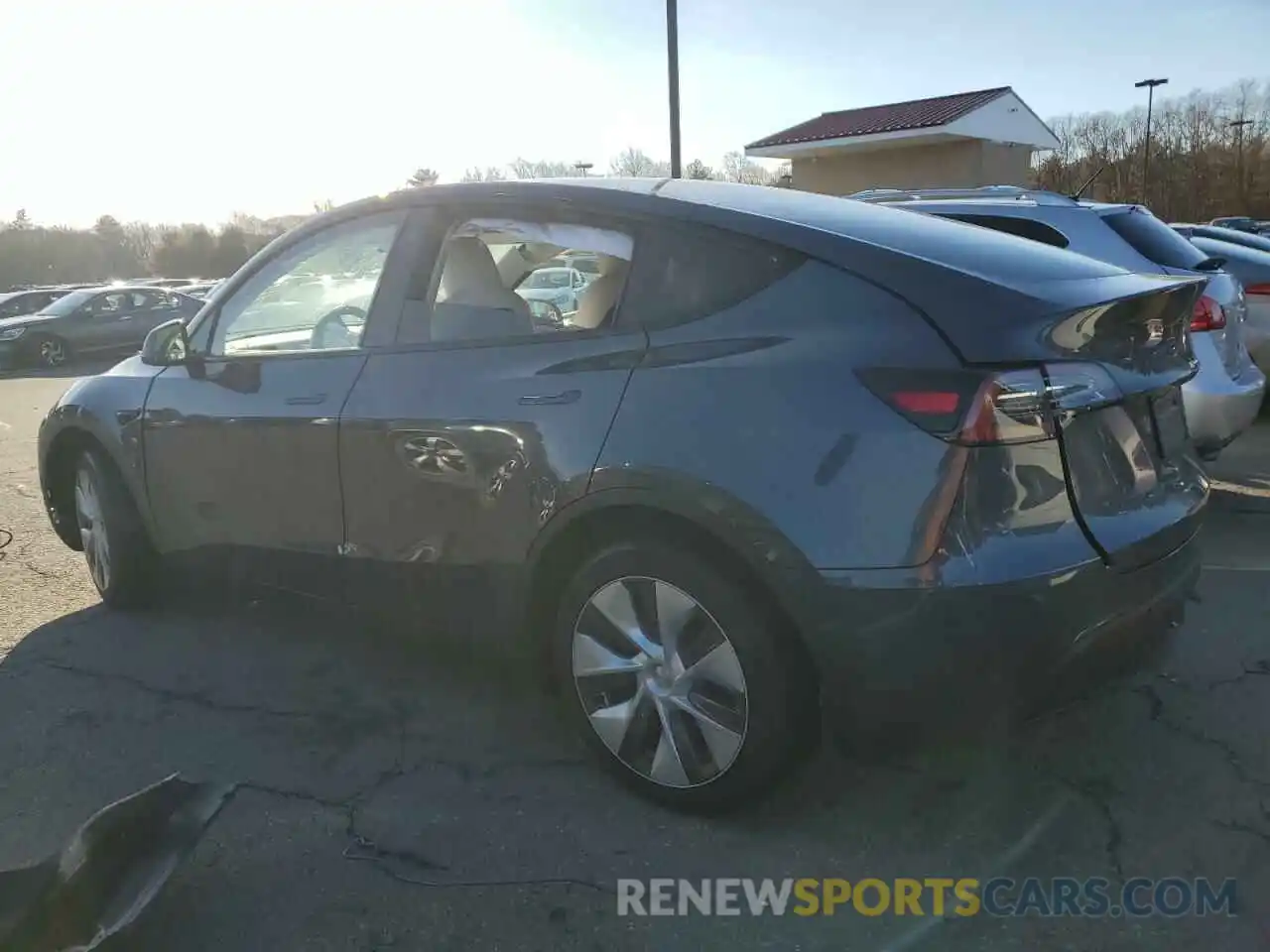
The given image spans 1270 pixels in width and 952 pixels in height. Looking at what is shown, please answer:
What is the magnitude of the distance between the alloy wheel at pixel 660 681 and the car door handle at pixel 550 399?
0.51m

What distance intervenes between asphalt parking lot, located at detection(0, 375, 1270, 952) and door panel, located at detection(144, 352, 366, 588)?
34 cm

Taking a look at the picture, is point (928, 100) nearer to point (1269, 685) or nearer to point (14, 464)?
point (14, 464)

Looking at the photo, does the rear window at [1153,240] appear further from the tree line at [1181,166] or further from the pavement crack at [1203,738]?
the tree line at [1181,166]

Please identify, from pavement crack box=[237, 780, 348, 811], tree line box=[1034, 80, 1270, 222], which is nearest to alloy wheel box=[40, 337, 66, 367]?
pavement crack box=[237, 780, 348, 811]

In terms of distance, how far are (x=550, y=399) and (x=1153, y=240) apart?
14.8ft

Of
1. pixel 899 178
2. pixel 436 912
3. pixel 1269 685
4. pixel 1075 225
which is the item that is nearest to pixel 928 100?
pixel 899 178

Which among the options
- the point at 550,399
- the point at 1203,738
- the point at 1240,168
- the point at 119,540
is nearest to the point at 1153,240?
the point at 1203,738

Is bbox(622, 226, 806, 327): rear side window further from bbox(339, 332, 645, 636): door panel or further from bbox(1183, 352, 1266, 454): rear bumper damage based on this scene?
bbox(1183, 352, 1266, 454): rear bumper damage

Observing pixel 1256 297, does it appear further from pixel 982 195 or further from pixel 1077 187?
pixel 1077 187

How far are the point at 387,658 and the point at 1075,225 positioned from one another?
438cm

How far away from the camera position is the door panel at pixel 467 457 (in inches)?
111

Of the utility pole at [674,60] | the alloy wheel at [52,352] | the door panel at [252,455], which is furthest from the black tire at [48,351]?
the door panel at [252,455]

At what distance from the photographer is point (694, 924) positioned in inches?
95.3

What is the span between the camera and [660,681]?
274 cm
